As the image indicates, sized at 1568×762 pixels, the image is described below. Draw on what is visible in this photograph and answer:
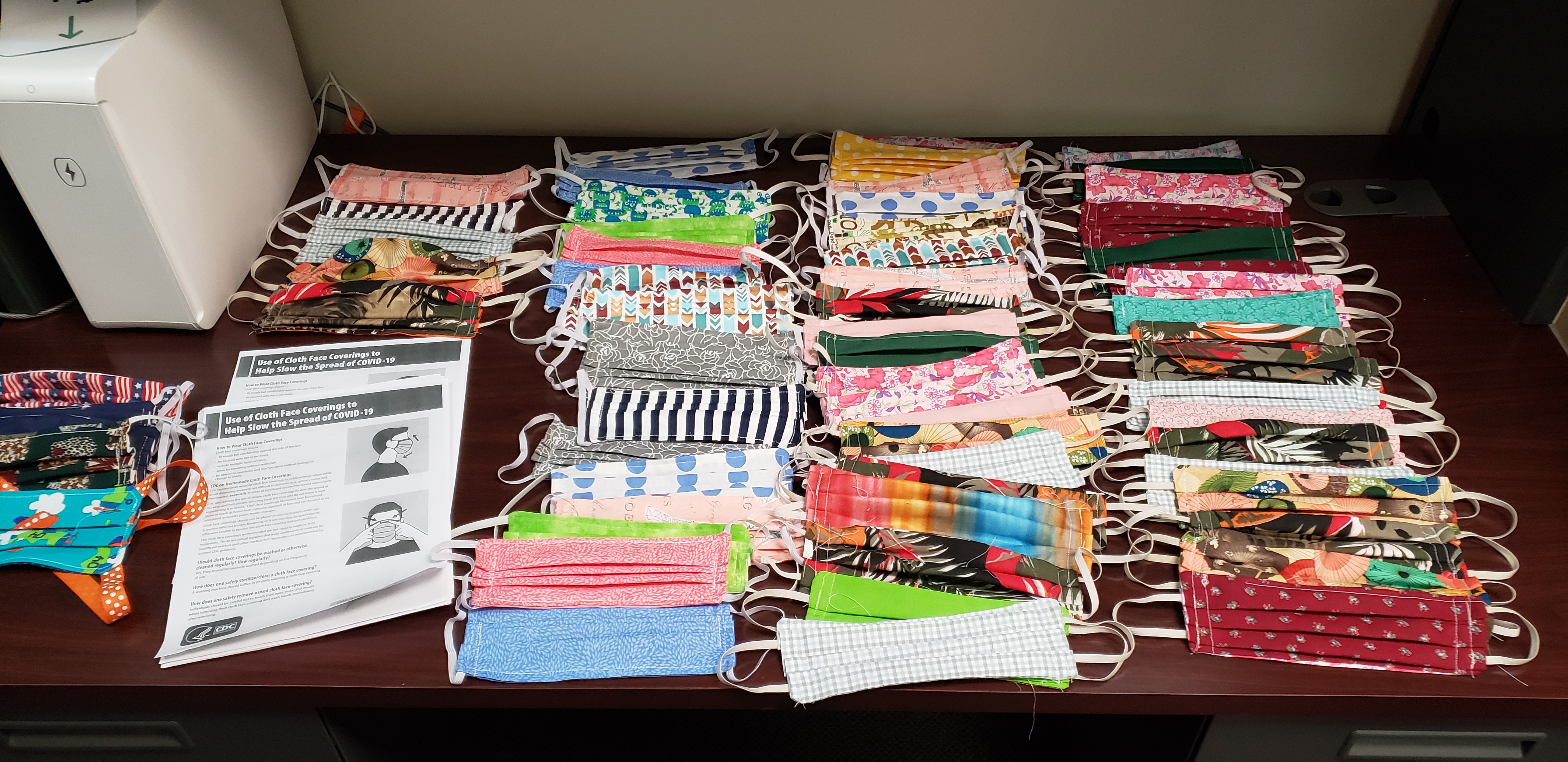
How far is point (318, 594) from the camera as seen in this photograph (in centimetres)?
114

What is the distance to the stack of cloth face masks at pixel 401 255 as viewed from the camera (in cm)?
147

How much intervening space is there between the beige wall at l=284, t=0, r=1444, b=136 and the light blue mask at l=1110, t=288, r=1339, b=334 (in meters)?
0.46

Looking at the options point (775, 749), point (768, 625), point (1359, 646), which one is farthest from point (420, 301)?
point (1359, 646)

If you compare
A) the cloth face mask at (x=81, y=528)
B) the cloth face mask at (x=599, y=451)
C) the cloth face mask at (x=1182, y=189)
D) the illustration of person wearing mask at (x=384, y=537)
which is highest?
the cloth face mask at (x=1182, y=189)

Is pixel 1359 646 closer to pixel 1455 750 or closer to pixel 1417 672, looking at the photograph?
pixel 1417 672

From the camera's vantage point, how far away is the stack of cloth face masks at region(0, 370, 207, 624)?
1163 millimetres

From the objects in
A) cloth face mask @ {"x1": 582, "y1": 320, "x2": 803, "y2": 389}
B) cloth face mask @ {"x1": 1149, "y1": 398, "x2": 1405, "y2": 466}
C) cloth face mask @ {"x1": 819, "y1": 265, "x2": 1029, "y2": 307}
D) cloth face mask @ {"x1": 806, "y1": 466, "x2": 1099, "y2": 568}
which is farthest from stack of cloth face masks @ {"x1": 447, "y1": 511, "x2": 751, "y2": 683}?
cloth face mask @ {"x1": 1149, "y1": 398, "x2": 1405, "y2": 466}

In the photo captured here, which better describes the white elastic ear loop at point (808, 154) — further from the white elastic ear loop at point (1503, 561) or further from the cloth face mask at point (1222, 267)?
the white elastic ear loop at point (1503, 561)

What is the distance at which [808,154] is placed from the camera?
177 cm

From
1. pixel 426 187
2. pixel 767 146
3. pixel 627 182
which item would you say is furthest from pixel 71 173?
pixel 767 146

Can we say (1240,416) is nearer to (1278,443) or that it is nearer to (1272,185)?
(1278,443)

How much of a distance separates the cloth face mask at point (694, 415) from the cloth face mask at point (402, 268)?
0.91 ft

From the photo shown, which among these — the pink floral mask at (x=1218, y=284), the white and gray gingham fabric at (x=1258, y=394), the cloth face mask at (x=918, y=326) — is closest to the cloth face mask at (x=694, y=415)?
the cloth face mask at (x=918, y=326)

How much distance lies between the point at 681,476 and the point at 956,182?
2.32 ft
